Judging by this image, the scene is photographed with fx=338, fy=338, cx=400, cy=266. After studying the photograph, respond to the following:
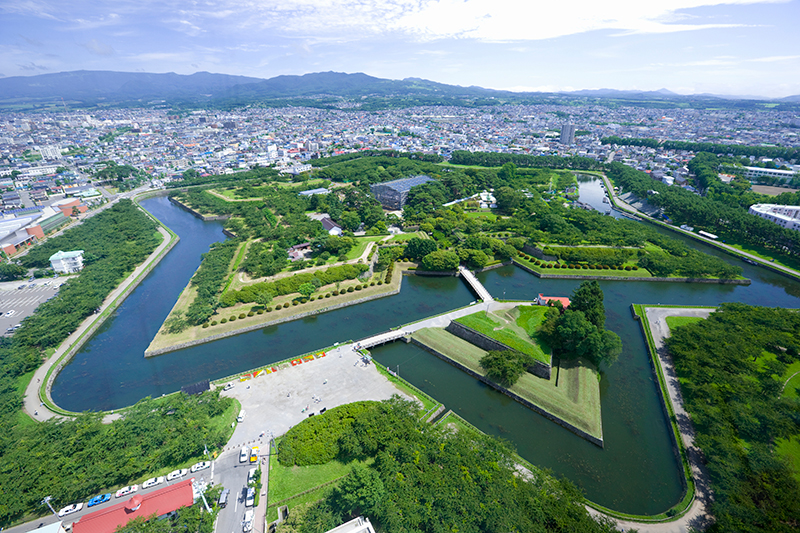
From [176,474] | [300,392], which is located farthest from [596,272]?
[176,474]

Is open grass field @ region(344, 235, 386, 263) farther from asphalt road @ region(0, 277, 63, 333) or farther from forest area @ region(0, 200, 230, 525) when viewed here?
asphalt road @ region(0, 277, 63, 333)

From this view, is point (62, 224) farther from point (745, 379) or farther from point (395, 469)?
point (745, 379)

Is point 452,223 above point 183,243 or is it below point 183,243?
above

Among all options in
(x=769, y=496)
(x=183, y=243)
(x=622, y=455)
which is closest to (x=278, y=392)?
(x=622, y=455)

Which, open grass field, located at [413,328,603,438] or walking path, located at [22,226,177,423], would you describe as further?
walking path, located at [22,226,177,423]

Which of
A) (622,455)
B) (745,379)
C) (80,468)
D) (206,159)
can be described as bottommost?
(622,455)

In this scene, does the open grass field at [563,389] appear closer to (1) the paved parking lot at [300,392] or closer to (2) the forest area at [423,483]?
(2) the forest area at [423,483]

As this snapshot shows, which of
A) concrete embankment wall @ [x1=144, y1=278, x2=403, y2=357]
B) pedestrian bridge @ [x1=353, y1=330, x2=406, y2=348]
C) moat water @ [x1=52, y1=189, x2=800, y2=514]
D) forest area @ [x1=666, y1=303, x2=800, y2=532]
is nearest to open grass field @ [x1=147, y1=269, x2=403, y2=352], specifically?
concrete embankment wall @ [x1=144, y1=278, x2=403, y2=357]

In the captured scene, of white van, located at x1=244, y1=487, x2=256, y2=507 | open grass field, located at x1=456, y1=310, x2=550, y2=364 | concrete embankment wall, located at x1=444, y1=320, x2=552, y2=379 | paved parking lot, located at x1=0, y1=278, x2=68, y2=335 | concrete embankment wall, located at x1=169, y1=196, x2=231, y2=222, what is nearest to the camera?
white van, located at x1=244, y1=487, x2=256, y2=507
